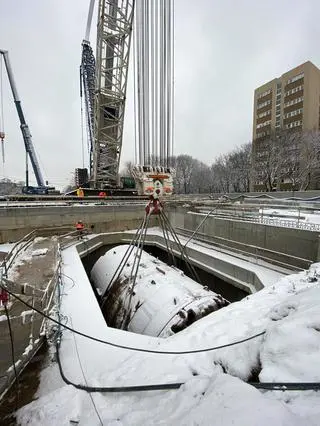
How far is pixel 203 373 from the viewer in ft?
10.1

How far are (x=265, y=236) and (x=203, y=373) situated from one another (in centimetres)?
682

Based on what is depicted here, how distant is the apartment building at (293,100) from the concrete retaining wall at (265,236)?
168ft

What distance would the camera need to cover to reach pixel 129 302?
7.08 metres

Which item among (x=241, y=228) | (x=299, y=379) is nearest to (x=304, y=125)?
(x=241, y=228)

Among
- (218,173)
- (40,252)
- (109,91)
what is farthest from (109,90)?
(218,173)

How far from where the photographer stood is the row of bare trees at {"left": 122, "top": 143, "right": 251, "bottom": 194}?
157ft

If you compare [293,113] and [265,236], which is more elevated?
[293,113]

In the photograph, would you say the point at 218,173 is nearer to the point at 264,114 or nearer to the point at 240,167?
the point at 240,167

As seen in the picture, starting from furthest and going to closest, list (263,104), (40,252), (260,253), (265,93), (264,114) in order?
(263,104), (264,114), (265,93), (40,252), (260,253)

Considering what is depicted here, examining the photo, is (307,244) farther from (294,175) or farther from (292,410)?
(294,175)

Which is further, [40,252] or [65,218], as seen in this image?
[65,218]

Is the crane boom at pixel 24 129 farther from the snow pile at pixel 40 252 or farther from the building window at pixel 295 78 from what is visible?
the building window at pixel 295 78

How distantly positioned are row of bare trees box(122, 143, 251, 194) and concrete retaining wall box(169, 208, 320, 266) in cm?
2624

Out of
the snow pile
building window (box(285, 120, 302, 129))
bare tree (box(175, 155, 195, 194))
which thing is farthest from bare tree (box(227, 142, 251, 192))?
the snow pile
